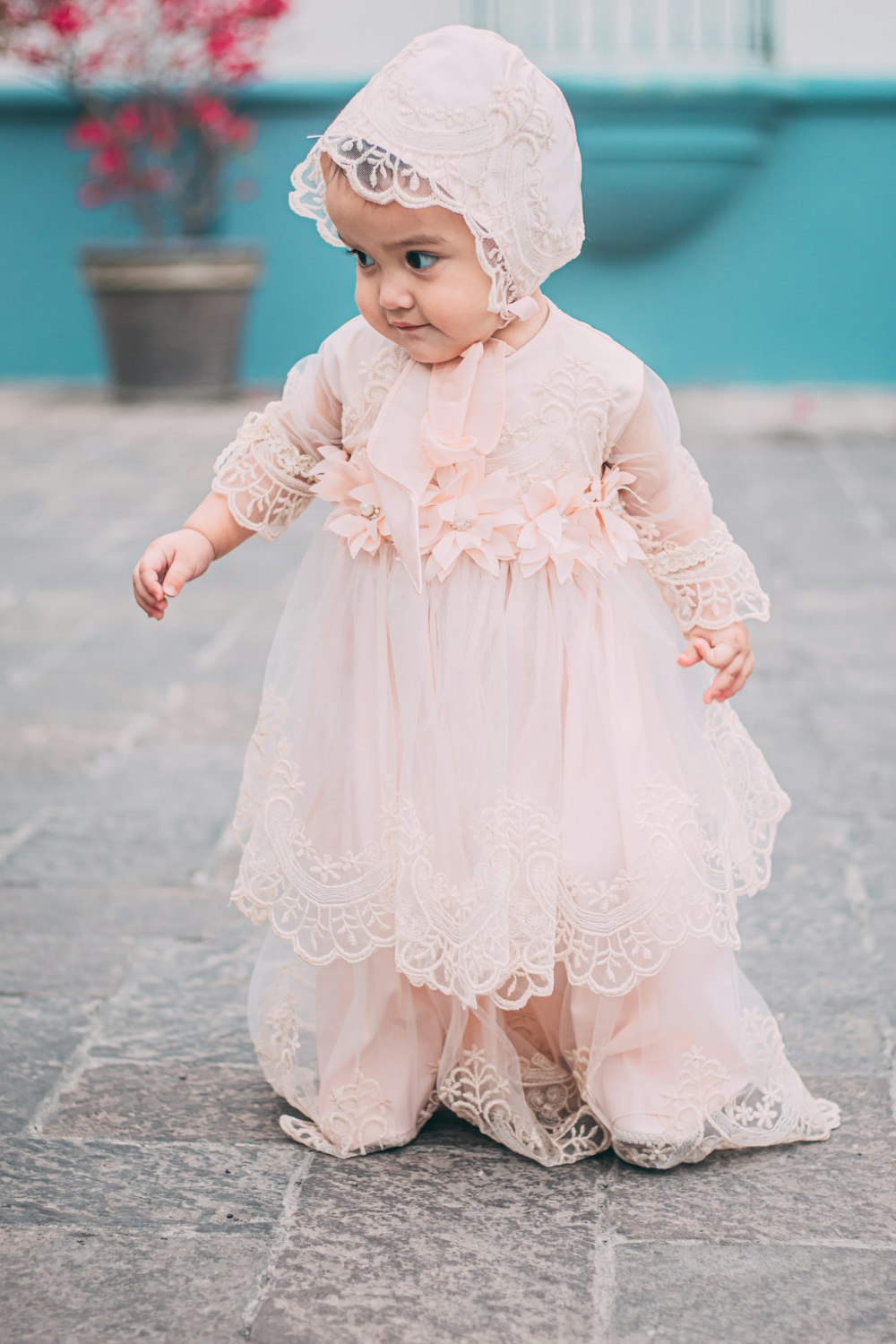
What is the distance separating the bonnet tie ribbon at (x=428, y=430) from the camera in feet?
5.86

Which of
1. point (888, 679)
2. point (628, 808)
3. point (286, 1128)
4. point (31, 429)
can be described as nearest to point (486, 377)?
point (628, 808)

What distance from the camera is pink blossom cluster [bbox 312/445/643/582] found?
71.0 inches

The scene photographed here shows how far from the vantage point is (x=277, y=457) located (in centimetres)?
195

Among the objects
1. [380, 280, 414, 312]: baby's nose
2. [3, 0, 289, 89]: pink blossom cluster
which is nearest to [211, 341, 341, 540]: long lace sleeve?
[380, 280, 414, 312]: baby's nose

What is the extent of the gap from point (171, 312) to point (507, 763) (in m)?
5.94

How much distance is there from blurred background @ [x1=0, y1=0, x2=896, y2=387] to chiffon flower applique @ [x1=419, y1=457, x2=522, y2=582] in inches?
231

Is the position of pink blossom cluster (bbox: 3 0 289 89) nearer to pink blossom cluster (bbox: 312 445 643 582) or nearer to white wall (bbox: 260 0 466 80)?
white wall (bbox: 260 0 466 80)

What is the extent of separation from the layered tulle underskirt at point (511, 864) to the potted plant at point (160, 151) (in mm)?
5688

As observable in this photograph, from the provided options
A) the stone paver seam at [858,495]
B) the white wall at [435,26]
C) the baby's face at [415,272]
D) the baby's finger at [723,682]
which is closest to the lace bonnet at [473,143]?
the baby's face at [415,272]

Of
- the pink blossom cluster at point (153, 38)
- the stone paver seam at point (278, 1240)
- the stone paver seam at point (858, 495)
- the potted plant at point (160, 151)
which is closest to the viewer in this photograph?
the stone paver seam at point (278, 1240)

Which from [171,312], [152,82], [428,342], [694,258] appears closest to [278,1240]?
[428,342]

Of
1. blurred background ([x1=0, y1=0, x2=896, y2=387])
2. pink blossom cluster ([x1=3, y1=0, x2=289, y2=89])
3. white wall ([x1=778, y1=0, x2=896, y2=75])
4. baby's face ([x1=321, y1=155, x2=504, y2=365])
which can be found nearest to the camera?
baby's face ([x1=321, y1=155, x2=504, y2=365])

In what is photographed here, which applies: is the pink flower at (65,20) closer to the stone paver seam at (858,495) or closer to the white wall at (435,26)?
the white wall at (435,26)

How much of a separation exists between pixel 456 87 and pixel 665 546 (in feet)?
1.80
